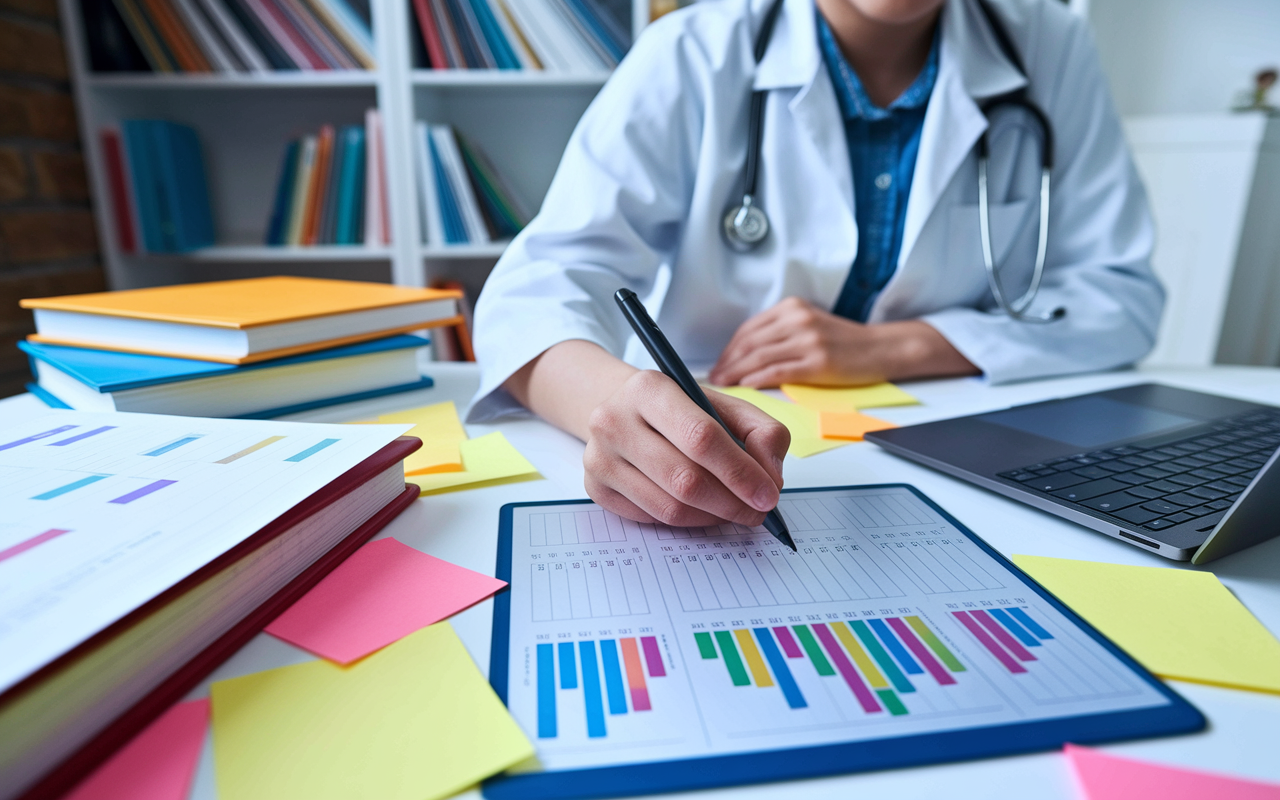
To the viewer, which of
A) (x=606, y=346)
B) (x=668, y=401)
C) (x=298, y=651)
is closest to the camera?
(x=298, y=651)

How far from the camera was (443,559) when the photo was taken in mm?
395

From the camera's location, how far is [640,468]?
1.39 feet

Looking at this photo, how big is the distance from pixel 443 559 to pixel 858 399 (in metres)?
0.48

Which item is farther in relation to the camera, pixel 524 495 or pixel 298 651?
pixel 524 495

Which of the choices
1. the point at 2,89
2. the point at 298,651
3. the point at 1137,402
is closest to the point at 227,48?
the point at 2,89

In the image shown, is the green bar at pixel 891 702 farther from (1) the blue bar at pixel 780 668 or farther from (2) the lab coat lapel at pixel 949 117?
(2) the lab coat lapel at pixel 949 117

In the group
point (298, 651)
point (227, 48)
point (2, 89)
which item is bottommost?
point (298, 651)

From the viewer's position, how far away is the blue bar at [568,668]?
29 centimetres

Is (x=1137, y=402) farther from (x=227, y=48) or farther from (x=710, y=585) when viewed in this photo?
(x=227, y=48)

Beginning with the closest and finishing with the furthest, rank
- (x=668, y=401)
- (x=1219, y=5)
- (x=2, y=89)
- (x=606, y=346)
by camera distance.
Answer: (x=668, y=401)
(x=606, y=346)
(x=2, y=89)
(x=1219, y=5)

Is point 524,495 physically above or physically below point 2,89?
below

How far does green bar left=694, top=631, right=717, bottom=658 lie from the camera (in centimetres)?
31

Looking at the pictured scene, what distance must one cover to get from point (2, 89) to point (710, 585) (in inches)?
70.2

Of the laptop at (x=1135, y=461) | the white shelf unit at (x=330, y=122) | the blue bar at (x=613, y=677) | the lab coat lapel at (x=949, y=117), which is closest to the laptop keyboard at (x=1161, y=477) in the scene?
the laptop at (x=1135, y=461)
